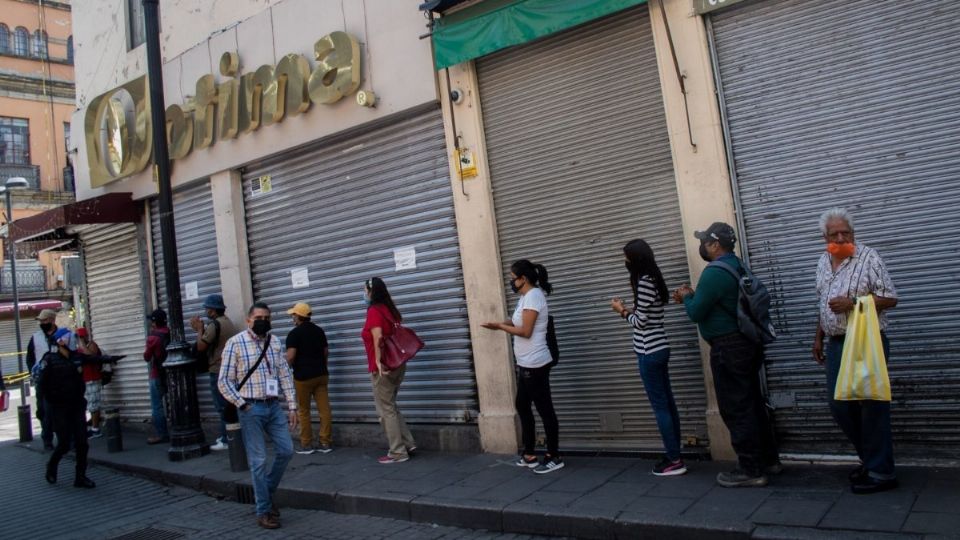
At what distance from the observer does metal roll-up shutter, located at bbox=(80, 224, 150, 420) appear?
40.3 ft

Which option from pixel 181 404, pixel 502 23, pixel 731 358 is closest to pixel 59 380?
pixel 181 404

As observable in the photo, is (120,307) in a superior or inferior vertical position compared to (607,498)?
superior

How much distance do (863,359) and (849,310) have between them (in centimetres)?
34

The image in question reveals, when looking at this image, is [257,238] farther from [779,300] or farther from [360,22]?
[779,300]

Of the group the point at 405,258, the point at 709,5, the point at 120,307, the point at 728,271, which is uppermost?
the point at 709,5

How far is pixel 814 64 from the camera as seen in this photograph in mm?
5996

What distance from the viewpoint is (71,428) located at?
27.3ft

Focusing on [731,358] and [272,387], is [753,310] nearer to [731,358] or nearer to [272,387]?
[731,358]

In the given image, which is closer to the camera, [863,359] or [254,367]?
[863,359]

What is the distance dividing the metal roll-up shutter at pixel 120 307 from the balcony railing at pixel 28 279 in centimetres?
2186

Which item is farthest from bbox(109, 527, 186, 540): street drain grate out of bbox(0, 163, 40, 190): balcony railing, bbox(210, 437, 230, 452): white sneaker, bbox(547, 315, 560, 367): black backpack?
bbox(0, 163, 40, 190): balcony railing

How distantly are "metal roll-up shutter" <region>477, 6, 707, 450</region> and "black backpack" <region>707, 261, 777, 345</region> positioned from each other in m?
1.18

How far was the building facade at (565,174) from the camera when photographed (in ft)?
18.7

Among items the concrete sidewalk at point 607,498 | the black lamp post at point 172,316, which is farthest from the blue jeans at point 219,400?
the concrete sidewalk at point 607,498
